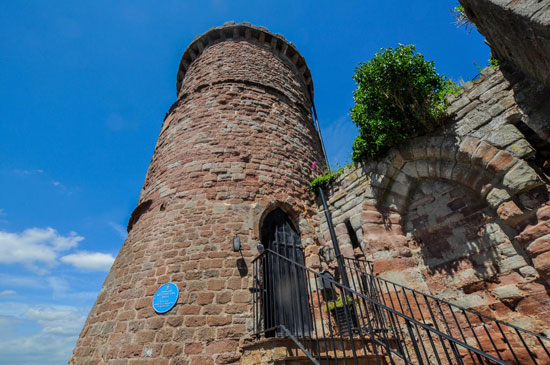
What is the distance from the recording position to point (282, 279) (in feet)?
17.2

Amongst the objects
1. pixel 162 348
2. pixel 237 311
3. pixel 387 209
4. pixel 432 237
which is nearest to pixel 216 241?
pixel 237 311

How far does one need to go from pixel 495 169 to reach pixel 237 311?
15.3 ft

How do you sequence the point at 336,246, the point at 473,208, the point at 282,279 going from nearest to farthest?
the point at 473,208 → the point at 282,279 → the point at 336,246

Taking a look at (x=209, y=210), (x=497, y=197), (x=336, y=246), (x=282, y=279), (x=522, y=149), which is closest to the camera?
(x=522, y=149)

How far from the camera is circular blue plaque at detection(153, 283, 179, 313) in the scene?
421 cm

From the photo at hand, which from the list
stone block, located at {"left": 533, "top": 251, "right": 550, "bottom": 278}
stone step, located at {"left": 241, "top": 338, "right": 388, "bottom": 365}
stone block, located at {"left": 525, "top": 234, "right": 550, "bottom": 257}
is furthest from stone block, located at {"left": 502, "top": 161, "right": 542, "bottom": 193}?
stone step, located at {"left": 241, "top": 338, "right": 388, "bottom": 365}

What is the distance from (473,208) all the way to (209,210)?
484 centimetres

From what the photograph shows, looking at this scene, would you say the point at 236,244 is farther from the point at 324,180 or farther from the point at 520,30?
the point at 520,30

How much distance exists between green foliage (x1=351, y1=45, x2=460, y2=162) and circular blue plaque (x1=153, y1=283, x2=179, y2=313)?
4894mm

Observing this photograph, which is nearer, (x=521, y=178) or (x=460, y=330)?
(x=460, y=330)

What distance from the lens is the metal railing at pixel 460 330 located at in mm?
3492

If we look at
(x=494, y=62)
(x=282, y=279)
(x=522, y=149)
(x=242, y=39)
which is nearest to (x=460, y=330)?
(x=522, y=149)

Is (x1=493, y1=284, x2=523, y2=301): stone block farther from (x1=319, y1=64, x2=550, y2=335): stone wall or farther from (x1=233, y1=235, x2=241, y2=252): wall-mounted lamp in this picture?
(x1=233, y1=235, x2=241, y2=252): wall-mounted lamp

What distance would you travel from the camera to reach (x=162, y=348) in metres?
3.87
